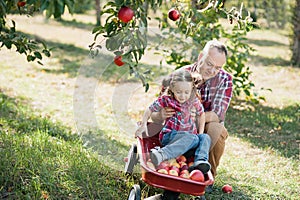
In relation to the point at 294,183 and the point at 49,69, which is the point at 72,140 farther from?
the point at 49,69

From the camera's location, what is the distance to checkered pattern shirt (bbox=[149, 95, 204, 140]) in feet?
10.8

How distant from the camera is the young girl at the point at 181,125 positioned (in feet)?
10.2

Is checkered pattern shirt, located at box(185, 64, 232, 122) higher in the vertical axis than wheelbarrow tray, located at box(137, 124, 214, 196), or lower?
higher

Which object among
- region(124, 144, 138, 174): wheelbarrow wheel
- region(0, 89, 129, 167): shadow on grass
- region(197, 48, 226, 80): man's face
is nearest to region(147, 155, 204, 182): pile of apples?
region(124, 144, 138, 174): wheelbarrow wheel

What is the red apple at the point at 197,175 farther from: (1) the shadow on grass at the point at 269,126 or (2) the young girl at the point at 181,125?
(1) the shadow on grass at the point at 269,126

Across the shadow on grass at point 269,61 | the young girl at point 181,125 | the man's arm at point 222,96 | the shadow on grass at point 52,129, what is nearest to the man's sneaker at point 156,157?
the young girl at point 181,125

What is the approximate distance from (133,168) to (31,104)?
125 inches

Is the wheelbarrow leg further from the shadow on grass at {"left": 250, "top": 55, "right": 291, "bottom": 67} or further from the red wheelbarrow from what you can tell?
the shadow on grass at {"left": 250, "top": 55, "right": 291, "bottom": 67}

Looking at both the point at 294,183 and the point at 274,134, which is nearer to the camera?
the point at 294,183

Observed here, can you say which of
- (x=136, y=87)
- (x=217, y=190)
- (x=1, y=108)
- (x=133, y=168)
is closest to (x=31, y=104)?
(x=1, y=108)

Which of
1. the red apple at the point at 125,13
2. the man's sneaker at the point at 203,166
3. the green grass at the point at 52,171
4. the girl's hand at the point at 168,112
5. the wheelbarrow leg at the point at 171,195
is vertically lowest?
Answer: the green grass at the point at 52,171

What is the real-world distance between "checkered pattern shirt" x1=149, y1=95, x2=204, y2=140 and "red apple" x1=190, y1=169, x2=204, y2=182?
46 centimetres

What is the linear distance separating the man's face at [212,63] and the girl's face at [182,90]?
0.47m

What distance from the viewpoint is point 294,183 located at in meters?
4.20
